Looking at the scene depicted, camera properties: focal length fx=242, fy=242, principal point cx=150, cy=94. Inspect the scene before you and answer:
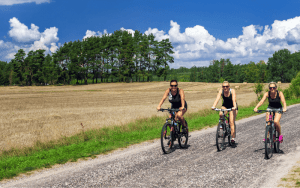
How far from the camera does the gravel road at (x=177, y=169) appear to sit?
19.3 feet

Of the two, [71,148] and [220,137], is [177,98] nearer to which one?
[220,137]

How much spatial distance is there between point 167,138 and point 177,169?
1.81 metres

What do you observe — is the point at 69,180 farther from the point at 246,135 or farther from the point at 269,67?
the point at 269,67

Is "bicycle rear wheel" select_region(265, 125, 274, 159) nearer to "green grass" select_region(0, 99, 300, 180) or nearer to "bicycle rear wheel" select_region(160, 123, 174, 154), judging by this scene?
"bicycle rear wheel" select_region(160, 123, 174, 154)

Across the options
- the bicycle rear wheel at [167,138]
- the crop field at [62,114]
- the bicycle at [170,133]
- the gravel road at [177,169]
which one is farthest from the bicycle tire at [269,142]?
the crop field at [62,114]

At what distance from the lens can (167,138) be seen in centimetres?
847

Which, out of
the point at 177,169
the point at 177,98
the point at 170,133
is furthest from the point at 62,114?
the point at 177,169

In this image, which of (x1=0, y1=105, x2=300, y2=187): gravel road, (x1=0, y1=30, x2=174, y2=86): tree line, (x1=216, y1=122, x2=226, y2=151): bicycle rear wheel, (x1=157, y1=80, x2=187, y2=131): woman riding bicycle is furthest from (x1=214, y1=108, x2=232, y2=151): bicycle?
(x1=0, y1=30, x2=174, y2=86): tree line

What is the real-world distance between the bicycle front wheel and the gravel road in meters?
0.24

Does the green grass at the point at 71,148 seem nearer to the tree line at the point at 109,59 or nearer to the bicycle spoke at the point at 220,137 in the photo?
the bicycle spoke at the point at 220,137

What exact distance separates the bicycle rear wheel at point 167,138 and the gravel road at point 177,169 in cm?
24

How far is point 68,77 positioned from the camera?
305ft

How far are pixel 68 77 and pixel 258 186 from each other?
94.0 m

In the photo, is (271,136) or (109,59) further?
(109,59)
